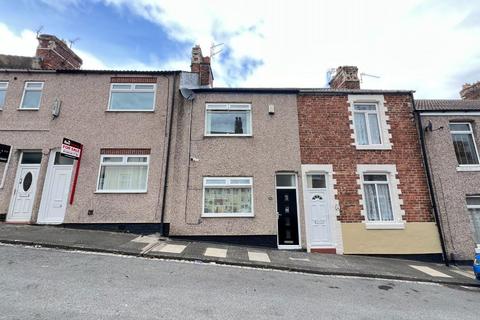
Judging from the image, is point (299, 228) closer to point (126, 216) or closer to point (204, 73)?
point (126, 216)

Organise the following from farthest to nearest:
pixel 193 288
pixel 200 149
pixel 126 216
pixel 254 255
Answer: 1. pixel 200 149
2. pixel 126 216
3. pixel 254 255
4. pixel 193 288

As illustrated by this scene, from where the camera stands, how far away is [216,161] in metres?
9.47

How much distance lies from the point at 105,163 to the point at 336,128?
8.87m

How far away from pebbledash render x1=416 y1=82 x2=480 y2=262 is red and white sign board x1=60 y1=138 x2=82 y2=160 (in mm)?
12894

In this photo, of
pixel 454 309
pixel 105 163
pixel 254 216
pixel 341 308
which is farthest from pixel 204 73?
pixel 454 309

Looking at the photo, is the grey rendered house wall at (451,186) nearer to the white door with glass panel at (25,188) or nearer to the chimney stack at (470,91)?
the chimney stack at (470,91)

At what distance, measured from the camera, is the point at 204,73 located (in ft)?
35.3

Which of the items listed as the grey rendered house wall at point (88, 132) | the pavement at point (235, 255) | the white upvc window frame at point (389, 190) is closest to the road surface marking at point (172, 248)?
the pavement at point (235, 255)

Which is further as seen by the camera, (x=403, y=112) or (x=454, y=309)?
(x=403, y=112)

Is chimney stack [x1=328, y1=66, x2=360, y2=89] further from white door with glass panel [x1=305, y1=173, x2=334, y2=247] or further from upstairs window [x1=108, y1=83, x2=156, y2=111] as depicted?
upstairs window [x1=108, y1=83, x2=156, y2=111]

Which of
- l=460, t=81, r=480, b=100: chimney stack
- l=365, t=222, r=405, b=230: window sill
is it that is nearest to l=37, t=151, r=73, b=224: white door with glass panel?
l=365, t=222, r=405, b=230: window sill

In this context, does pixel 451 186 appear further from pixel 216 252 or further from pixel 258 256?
pixel 216 252

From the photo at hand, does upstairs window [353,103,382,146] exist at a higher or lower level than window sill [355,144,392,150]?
higher

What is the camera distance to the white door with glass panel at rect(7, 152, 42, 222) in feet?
29.1
